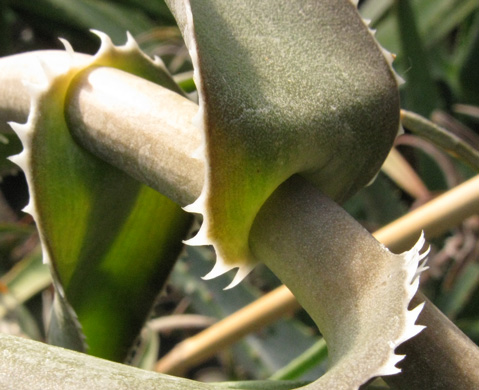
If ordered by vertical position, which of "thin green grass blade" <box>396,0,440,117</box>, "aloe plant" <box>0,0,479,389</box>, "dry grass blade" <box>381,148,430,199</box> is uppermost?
"aloe plant" <box>0,0,479,389</box>

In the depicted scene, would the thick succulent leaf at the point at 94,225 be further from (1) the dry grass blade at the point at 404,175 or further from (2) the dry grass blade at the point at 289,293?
(1) the dry grass blade at the point at 404,175

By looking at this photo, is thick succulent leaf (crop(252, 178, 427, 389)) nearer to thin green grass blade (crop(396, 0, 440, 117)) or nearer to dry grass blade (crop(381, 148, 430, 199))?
dry grass blade (crop(381, 148, 430, 199))

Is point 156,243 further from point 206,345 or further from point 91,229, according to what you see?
point 206,345

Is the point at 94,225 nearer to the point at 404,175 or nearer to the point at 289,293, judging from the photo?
the point at 289,293

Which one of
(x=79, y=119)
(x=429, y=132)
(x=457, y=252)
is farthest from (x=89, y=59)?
(x=457, y=252)

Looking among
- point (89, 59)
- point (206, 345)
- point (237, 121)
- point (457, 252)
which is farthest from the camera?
point (457, 252)

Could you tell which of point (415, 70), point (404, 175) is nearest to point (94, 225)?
point (404, 175)

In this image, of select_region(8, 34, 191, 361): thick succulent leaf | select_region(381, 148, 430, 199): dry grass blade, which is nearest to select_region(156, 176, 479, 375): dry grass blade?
select_region(8, 34, 191, 361): thick succulent leaf
